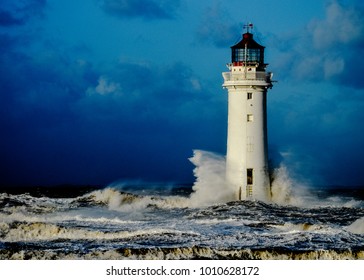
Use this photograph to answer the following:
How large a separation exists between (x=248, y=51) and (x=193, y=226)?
5.53 m

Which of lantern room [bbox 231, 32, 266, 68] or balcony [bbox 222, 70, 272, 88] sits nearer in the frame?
balcony [bbox 222, 70, 272, 88]

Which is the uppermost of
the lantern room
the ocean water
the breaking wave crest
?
the lantern room

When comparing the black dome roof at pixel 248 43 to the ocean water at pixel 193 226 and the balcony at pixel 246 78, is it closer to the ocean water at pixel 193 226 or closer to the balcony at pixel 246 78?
the balcony at pixel 246 78

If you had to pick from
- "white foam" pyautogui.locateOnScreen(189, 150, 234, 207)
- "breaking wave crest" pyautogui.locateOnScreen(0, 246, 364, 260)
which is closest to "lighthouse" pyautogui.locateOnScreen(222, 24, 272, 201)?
"white foam" pyautogui.locateOnScreen(189, 150, 234, 207)

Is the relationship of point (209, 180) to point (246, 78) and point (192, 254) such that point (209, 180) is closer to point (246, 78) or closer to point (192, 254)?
point (246, 78)

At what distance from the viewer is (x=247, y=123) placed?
22.5m

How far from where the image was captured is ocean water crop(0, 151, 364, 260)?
53.3 feet

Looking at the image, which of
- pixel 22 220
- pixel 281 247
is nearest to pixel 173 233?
pixel 281 247

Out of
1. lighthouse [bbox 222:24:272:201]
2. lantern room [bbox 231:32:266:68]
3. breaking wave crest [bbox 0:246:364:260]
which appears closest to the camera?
breaking wave crest [bbox 0:246:364:260]

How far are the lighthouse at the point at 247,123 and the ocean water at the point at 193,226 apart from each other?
571mm

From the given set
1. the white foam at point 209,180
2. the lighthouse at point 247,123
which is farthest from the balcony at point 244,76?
the white foam at point 209,180

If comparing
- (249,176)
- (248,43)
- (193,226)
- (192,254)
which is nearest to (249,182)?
(249,176)

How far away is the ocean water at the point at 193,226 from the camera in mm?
16250

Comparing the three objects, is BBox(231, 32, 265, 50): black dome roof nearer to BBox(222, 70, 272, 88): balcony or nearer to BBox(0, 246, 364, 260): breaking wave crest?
BBox(222, 70, 272, 88): balcony
